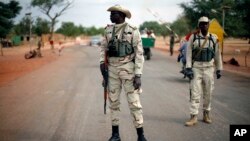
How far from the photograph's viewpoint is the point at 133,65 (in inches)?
226

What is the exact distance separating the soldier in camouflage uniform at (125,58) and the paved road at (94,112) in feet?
2.66

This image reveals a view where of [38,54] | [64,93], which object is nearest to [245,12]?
[38,54]

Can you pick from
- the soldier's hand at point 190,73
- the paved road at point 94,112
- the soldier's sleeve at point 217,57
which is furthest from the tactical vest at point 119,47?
the soldier's sleeve at point 217,57

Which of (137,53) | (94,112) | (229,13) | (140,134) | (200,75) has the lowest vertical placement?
(94,112)

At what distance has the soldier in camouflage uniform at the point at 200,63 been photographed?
702 centimetres

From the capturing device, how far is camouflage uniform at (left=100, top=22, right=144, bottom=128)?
18.5 feet

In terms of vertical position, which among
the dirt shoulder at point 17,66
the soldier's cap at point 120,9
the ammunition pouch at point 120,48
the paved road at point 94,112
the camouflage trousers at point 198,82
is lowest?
the paved road at point 94,112

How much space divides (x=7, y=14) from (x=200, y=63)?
46.4 m

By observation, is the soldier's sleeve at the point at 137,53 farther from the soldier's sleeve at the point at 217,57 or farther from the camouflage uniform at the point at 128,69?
the soldier's sleeve at the point at 217,57

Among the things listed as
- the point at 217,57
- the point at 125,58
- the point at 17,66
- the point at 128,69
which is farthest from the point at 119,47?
the point at 17,66

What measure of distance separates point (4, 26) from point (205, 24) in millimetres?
44258

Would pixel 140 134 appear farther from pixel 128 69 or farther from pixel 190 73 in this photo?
pixel 190 73

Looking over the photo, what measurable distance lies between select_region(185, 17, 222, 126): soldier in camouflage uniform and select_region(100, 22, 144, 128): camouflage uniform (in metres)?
1.67

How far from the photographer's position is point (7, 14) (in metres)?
49.7
